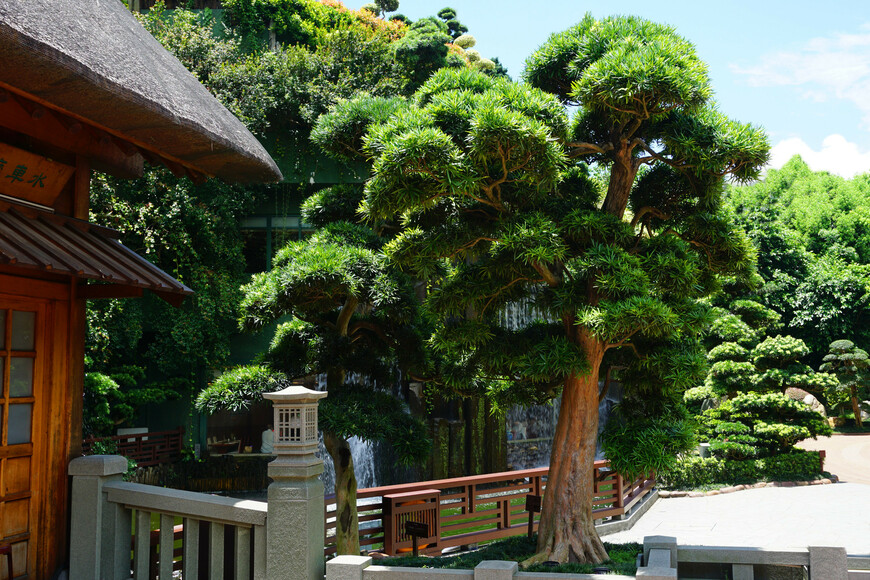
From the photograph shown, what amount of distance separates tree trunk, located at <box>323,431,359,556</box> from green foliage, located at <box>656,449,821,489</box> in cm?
1013

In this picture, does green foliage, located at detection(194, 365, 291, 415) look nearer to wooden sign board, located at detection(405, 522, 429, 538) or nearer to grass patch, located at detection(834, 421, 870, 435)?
wooden sign board, located at detection(405, 522, 429, 538)

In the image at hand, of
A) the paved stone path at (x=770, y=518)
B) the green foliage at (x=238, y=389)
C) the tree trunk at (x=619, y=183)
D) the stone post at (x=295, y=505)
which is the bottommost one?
the paved stone path at (x=770, y=518)

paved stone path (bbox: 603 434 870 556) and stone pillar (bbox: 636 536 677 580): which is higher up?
stone pillar (bbox: 636 536 677 580)

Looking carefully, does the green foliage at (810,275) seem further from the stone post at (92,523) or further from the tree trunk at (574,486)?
the stone post at (92,523)

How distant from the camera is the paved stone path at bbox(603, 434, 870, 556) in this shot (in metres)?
10.9

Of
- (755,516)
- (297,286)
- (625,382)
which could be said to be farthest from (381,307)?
(755,516)

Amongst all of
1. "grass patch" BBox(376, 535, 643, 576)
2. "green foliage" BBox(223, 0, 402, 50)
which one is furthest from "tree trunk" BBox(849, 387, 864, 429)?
"grass patch" BBox(376, 535, 643, 576)

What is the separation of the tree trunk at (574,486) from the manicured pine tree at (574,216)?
1 centimetres

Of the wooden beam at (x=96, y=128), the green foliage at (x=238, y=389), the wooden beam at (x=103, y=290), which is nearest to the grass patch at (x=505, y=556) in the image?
the green foliage at (x=238, y=389)

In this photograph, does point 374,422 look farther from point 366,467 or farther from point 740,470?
point 740,470

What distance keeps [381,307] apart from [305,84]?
11.0 m

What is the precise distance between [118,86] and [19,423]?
248cm

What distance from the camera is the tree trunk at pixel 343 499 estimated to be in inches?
316

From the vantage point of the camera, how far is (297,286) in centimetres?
702
